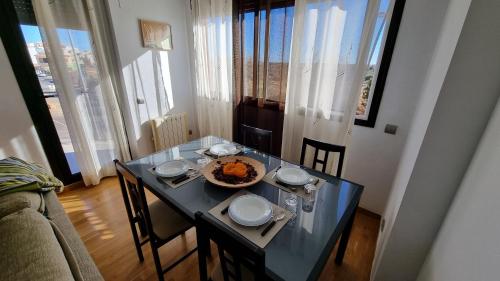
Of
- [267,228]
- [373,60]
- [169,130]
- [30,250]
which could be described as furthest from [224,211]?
[169,130]

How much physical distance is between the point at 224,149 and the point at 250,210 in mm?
814

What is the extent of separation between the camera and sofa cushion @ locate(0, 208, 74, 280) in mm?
685

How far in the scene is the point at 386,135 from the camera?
6.04 ft

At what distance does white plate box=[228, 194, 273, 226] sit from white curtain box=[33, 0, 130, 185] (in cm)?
222

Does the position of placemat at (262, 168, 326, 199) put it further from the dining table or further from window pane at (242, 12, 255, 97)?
window pane at (242, 12, 255, 97)

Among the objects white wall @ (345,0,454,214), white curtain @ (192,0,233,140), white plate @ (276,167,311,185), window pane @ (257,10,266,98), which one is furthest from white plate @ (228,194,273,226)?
white curtain @ (192,0,233,140)

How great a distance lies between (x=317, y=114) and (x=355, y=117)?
35 cm

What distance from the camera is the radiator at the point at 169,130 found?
2832 mm

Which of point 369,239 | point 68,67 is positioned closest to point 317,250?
point 369,239

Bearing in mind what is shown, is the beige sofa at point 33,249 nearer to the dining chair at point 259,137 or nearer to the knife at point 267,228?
the knife at point 267,228

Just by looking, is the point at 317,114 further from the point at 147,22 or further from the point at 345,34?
the point at 147,22

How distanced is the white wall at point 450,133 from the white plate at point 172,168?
135cm

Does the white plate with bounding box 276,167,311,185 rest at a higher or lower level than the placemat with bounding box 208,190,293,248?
higher

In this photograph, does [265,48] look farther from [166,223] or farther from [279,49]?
[166,223]
